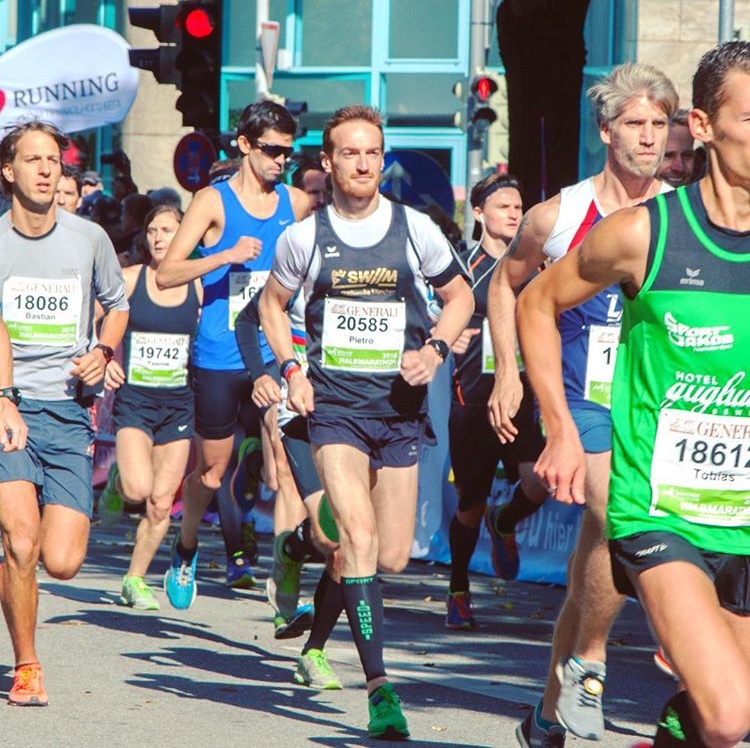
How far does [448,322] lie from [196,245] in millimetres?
2575

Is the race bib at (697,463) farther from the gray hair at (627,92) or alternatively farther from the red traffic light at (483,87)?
the red traffic light at (483,87)

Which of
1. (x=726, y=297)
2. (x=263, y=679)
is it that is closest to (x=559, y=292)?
(x=726, y=297)

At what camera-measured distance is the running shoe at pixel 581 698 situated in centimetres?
594

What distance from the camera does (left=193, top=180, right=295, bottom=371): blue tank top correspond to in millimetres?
10234

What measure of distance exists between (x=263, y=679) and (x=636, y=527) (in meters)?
3.70

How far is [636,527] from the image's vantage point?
5.03 m

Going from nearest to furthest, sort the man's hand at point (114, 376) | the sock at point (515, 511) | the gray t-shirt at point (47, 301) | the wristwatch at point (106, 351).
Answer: the gray t-shirt at point (47, 301) < the wristwatch at point (106, 351) < the man's hand at point (114, 376) < the sock at point (515, 511)

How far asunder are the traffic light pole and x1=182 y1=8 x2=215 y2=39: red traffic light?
15.9 ft

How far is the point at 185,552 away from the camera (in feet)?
34.1

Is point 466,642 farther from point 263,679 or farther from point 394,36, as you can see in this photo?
point 394,36

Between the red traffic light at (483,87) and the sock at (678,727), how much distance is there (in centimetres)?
1645

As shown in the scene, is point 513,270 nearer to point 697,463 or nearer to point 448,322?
point 448,322

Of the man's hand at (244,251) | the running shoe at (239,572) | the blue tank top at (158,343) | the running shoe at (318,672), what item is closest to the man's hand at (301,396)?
the running shoe at (318,672)

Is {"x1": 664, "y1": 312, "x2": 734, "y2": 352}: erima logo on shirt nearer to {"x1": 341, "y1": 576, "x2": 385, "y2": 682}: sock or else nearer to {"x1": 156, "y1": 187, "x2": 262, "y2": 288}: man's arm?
{"x1": 341, "y1": 576, "x2": 385, "y2": 682}: sock
